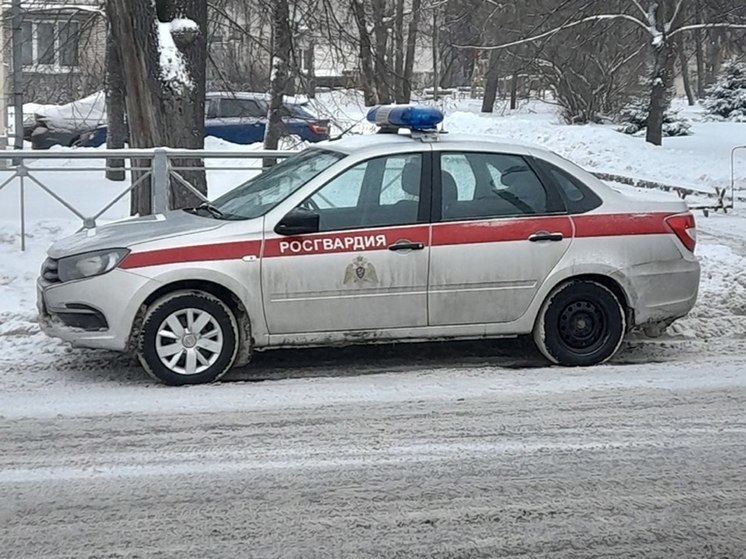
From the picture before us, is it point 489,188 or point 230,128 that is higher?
point 230,128

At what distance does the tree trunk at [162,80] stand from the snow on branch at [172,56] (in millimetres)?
10

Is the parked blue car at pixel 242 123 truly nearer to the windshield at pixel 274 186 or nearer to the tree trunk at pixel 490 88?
the windshield at pixel 274 186

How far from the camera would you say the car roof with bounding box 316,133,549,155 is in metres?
7.90

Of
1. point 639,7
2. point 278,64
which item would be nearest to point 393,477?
point 278,64

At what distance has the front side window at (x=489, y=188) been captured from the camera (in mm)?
7762

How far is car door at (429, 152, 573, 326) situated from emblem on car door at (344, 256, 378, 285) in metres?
0.45

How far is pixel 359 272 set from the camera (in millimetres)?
7504

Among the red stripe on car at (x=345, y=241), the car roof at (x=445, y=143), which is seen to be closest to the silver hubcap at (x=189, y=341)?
the red stripe on car at (x=345, y=241)

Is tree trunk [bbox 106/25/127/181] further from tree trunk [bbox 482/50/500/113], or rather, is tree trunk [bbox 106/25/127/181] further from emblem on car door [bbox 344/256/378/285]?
tree trunk [bbox 482/50/500/113]

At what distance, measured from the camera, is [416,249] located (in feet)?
24.8

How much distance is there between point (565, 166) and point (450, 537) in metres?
4.02

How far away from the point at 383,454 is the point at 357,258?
1971mm

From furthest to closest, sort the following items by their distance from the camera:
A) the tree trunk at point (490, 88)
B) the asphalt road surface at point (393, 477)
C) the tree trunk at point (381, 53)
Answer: the tree trunk at point (490, 88) < the tree trunk at point (381, 53) < the asphalt road surface at point (393, 477)

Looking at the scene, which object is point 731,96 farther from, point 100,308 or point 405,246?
point 100,308
